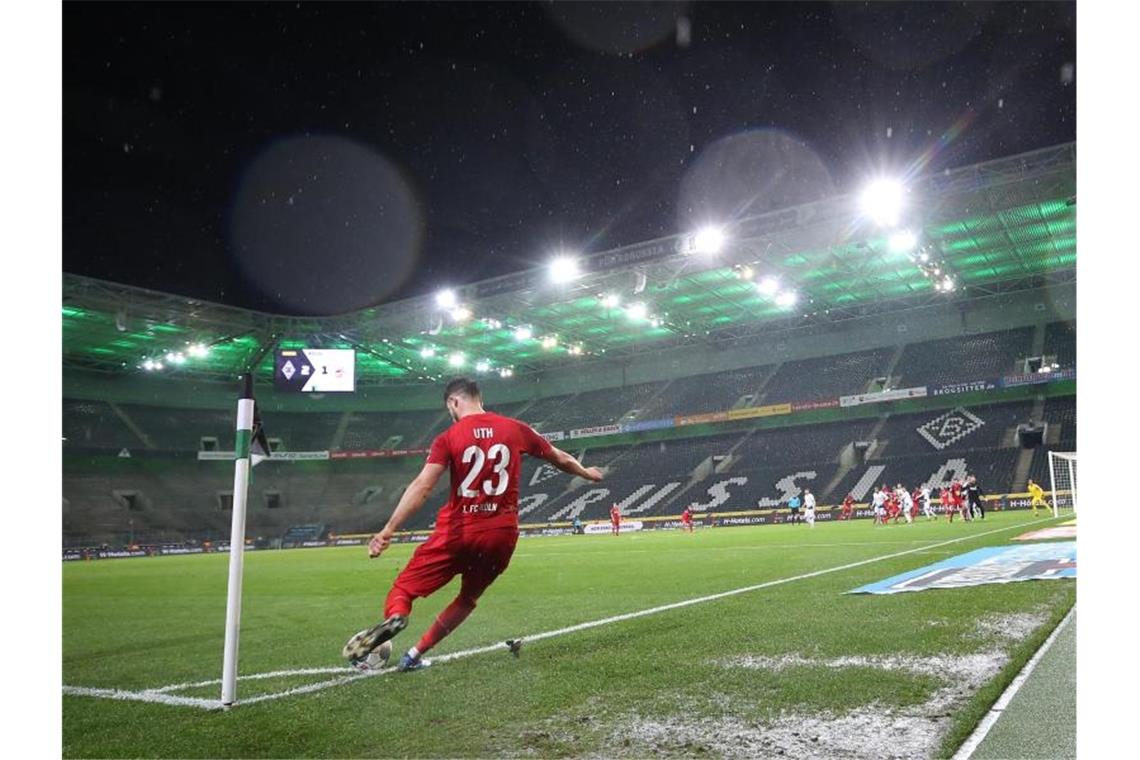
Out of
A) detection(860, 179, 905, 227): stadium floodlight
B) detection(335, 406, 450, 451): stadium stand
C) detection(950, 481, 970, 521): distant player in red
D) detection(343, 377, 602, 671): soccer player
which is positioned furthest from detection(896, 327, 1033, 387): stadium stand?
detection(343, 377, 602, 671): soccer player

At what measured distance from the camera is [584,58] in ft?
26.8

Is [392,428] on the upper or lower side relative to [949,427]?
upper

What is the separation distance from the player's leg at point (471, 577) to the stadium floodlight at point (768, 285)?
20.3 feet

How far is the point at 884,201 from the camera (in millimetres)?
14906

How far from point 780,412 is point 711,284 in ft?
7.41

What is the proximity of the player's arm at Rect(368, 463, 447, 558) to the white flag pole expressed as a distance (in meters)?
0.70

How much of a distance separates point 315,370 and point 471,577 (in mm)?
2403

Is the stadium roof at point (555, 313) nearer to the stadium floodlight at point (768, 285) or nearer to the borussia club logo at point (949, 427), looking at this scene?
the stadium floodlight at point (768, 285)

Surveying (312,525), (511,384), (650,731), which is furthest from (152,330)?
(650,731)

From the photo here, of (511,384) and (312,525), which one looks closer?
(511,384)

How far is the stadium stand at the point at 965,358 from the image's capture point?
12555 mm

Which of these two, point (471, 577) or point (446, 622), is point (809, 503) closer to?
point (446, 622)

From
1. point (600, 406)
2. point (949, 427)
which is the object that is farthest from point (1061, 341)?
point (600, 406)
